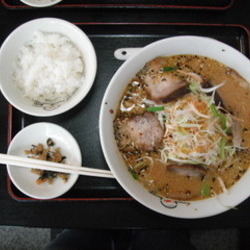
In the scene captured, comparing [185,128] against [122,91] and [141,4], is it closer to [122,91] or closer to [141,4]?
[122,91]

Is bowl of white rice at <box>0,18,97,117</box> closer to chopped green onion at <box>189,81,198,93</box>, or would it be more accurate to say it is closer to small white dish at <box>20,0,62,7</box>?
small white dish at <box>20,0,62,7</box>

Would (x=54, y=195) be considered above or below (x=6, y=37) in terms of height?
below

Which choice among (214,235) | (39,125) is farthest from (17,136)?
(214,235)

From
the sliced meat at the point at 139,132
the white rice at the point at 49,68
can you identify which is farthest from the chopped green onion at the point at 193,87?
the white rice at the point at 49,68

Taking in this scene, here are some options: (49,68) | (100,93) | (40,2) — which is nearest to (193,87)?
(100,93)

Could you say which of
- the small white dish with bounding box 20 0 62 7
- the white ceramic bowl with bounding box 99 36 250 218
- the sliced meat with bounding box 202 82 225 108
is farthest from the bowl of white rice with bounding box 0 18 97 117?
the sliced meat with bounding box 202 82 225 108

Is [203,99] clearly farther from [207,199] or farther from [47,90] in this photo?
[47,90]

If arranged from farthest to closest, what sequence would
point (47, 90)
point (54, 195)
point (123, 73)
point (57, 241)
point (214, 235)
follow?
point (214, 235) < point (57, 241) < point (47, 90) < point (54, 195) < point (123, 73)
